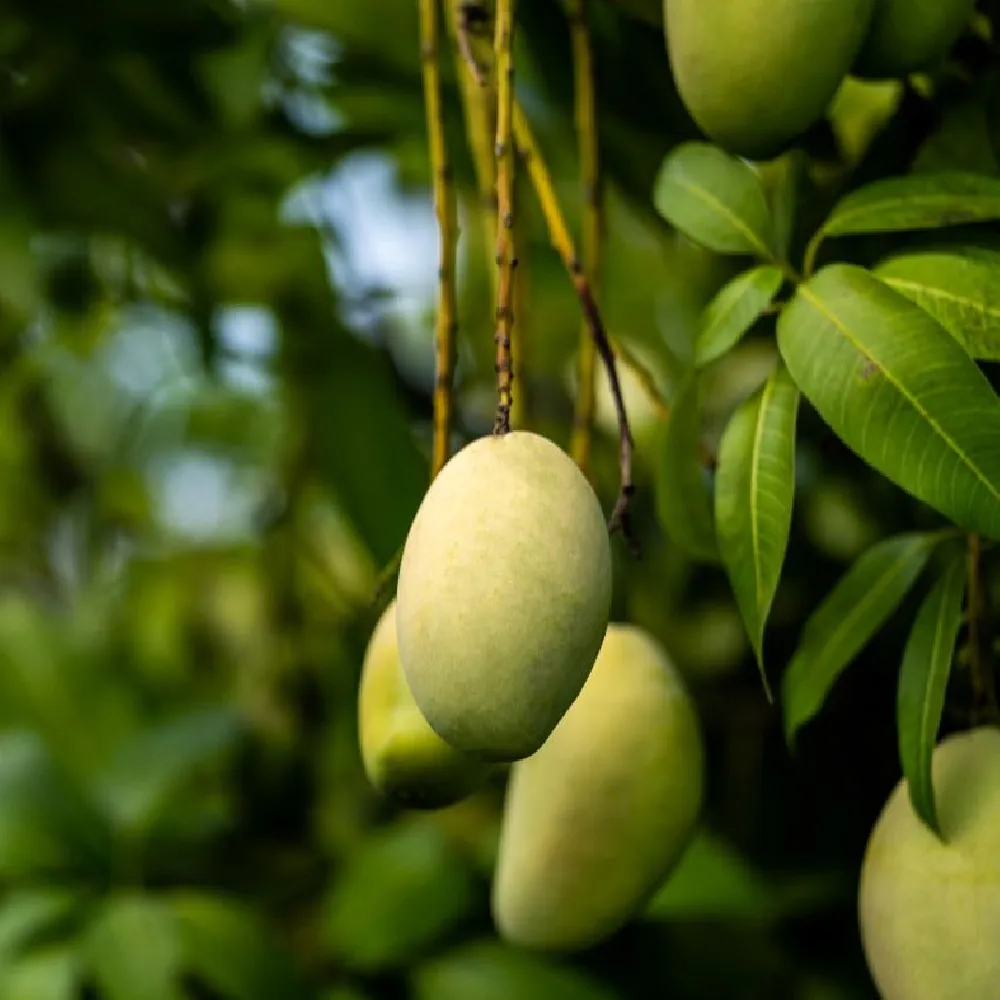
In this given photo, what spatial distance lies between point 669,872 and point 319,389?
1.29 ft

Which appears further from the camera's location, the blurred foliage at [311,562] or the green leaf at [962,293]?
the blurred foliage at [311,562]

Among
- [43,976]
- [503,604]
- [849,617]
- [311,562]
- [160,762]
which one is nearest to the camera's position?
[503,604]

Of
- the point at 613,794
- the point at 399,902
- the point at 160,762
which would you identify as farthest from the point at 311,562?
the point at 613,794

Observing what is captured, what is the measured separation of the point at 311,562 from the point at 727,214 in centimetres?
53

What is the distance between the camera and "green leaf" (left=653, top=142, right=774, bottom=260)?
385mm

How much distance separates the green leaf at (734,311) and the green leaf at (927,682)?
0.08 metres

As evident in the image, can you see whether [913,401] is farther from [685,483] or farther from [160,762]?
[160,762]

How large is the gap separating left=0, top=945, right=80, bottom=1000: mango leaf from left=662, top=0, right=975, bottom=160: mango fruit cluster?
421 millimetres

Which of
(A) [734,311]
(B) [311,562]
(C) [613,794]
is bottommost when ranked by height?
(B) [311,562]

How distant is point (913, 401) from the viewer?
32 centimetres

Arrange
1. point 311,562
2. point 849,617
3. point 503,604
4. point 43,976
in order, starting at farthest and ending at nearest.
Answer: point 311,562 < point 43,976 < point 849,617 < point 503,604

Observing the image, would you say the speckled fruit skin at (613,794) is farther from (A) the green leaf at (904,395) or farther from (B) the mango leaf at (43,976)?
(B) the mango leaf at (43,976)

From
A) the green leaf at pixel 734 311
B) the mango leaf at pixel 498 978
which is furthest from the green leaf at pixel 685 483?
the mango leaf at pixel 498 978

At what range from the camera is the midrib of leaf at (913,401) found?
307mm
